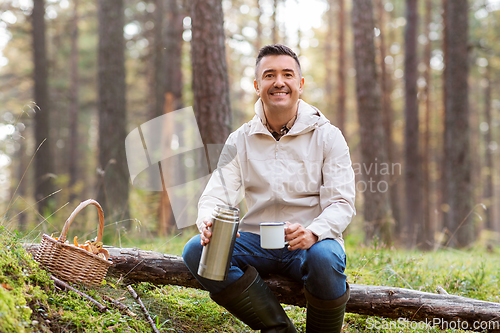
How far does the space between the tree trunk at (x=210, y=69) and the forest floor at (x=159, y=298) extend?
1518 millimetres

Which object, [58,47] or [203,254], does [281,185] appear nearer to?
[203,254]

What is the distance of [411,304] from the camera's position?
8.93ft

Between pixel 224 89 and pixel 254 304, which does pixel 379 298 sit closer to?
pixel 254 304

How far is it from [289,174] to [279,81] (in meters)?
0.66

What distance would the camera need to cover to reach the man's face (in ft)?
9.18

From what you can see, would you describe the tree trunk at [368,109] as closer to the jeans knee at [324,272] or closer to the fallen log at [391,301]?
the fallen log at [391,301]

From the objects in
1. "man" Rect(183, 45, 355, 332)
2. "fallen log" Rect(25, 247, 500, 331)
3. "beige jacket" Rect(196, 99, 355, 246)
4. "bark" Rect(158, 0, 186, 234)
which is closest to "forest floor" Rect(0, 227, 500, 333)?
"fallen log" Rect(25, 247, 500, 331)

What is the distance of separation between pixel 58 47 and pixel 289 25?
10.8 m

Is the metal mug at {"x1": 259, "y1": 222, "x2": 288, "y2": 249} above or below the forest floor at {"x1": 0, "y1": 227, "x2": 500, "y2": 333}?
above

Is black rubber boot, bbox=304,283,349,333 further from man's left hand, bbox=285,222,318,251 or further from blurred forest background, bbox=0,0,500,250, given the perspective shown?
blurred forest background, bbox=0,0,500,250

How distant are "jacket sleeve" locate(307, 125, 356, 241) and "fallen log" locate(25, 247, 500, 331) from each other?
20.7 inches

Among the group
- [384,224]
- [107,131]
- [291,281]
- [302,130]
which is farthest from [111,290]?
[107,131]

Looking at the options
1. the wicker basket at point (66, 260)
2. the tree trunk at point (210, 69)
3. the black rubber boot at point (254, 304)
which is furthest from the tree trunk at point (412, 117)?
the wicker basket at point (66, 260)

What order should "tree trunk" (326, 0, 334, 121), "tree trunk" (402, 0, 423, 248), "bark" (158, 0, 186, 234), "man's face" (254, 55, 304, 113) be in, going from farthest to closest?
1. "tree trunk" (326, 0, 334, 121)
2. "tree trunk" (402, 0, 423, 248)
3. "bark" (158, 0, 186, 234)
4. "man's face" (254, 55, 304, 113)
